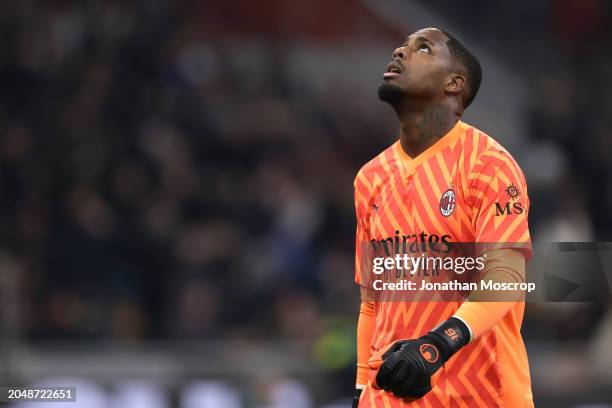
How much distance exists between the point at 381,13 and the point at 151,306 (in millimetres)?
4701

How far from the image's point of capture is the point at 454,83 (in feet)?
14.8

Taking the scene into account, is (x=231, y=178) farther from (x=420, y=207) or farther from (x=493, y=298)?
(x=493, y=298)

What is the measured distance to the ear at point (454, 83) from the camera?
4500 mm

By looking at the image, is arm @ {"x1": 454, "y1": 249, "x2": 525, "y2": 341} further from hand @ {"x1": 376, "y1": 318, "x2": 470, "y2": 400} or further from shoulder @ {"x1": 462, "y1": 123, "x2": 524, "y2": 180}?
shoulder @ {"x1": 462, "y1": 123, "x2": 524, "y2": 180}

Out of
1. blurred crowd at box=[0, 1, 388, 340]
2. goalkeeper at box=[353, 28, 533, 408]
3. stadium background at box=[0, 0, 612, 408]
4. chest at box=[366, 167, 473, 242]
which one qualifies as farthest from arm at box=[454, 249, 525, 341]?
blurred crowd at box=[0, 1, 388, 340]

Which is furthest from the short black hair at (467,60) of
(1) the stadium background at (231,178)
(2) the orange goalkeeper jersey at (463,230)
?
(1) the stadium background at (231,178)

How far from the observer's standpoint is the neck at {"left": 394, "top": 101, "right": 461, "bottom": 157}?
450 cm

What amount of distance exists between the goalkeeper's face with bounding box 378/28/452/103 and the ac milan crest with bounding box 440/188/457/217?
1.19 ft

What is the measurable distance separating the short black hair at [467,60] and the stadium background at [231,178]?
342 centimetres

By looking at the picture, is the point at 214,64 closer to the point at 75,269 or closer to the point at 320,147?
the point at 320,147

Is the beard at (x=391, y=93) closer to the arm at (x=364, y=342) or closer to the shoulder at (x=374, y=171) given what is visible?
the shoulder at (x=374, y=171)

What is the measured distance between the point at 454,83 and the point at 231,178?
255 inches

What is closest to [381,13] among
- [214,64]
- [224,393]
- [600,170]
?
[214,64]

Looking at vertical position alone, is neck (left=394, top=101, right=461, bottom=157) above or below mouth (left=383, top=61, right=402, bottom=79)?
below
